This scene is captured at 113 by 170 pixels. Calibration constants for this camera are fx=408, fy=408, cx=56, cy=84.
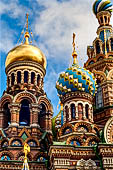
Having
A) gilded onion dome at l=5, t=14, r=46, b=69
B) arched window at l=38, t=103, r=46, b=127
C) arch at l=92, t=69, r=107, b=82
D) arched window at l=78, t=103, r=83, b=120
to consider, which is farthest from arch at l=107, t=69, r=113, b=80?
arched window at l=38, t=103, r=46, b=127

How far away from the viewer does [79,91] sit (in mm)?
19625

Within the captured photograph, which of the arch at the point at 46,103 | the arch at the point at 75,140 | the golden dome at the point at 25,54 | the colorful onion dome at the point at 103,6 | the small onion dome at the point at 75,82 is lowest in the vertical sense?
the arch at the point at 75,140

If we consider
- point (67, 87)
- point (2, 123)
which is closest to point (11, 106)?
point (2, 123)

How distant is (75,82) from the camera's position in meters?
19.5

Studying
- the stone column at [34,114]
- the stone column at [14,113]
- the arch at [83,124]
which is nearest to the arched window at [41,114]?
the stone column at [34,114]

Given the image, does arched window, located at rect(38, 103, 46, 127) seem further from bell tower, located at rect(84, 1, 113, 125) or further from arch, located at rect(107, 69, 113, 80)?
arch, located at rect(107, 69, 113, 80)

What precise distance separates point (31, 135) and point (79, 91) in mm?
3271

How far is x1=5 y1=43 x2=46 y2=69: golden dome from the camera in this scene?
74.9 ft

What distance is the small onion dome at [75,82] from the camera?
19578 millimetres

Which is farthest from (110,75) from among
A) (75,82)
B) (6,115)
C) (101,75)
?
(6,115)

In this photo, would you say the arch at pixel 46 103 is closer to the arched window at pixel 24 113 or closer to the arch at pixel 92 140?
A: the arched window at pixel 24 113

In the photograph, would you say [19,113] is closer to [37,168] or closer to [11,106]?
[11,106]

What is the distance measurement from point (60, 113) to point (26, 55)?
4.75 meters

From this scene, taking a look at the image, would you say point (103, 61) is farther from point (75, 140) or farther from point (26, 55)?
point (75, 140)
